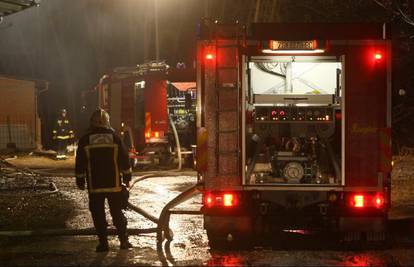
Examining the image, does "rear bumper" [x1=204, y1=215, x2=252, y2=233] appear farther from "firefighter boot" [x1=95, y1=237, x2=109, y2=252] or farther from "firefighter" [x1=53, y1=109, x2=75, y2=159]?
"firefighter" [x1=53, y1=109, x2=75, y2=159]

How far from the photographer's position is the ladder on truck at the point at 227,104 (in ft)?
25.0

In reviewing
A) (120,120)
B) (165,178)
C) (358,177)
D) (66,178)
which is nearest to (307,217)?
(358,177)

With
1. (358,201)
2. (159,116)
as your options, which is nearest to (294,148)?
(358,201)

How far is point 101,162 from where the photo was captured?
7.86m

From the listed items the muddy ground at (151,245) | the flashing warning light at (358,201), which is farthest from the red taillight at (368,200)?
the muddy ground at (151,245)

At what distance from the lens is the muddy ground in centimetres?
728

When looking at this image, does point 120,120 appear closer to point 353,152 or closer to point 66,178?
point 66,178

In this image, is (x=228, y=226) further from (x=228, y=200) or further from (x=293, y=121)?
(x=293, y=121)

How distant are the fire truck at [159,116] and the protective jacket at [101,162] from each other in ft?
33.1

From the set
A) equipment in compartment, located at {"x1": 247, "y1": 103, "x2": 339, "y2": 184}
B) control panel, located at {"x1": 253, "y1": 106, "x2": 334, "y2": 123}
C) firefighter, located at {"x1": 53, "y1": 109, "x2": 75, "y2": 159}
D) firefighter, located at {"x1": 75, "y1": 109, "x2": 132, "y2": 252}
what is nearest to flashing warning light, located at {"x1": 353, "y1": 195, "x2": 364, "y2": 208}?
equipment in compartment, located at {"x1": 247, "y1": 103, "x2": 339, "y2": 184}

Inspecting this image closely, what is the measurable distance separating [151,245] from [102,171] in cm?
116

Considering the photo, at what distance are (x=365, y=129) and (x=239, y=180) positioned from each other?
59.1 inches

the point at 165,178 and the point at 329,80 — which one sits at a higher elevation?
the point at 329,80

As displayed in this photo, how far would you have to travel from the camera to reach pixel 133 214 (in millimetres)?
11141
